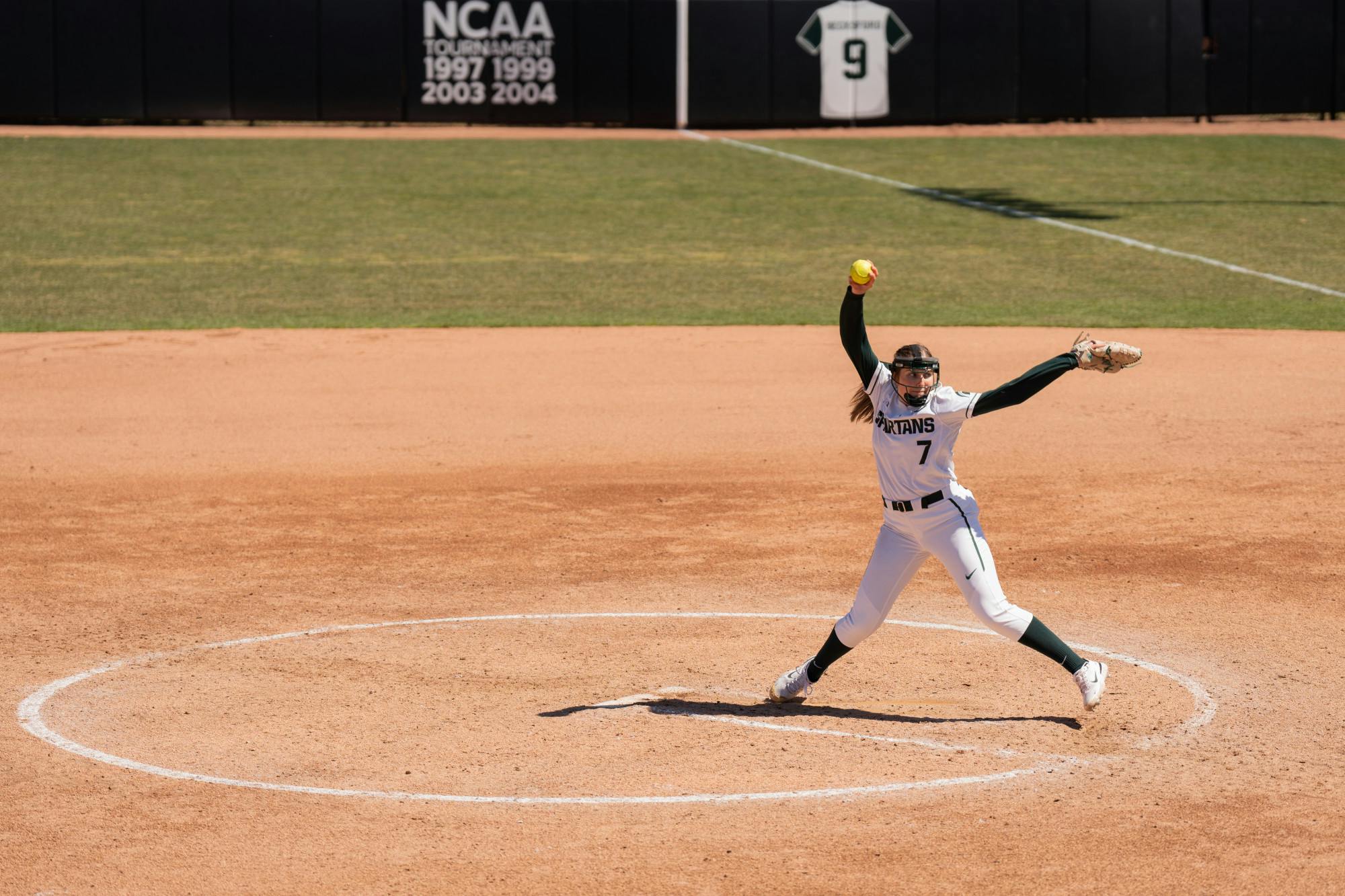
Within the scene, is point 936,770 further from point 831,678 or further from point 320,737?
point 320,737

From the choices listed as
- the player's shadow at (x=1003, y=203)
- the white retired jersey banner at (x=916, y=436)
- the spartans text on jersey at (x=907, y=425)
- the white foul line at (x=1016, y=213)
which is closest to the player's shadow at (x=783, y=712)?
the white retired jersey banner at (x=916, y=436)

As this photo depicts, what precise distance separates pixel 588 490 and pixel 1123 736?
21.4 ft

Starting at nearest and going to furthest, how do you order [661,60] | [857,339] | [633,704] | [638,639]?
[857,339] < [633,704] < [638,639] < [661,60]

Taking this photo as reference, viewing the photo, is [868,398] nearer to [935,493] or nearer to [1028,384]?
[935,493]

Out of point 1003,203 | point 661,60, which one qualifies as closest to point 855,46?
point 661,60

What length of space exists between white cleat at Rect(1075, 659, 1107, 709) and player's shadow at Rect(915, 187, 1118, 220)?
23.4m

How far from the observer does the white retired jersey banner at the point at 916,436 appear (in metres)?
8.41

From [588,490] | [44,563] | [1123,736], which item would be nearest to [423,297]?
[588,490]

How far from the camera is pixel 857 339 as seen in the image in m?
8.65

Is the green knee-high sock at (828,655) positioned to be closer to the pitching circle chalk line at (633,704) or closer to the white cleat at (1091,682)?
the pitching circle chalk line at (633,704)

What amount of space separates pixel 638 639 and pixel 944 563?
2.42 m

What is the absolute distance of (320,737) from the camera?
850 cm

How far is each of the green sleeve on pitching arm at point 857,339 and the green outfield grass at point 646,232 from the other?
13.6m

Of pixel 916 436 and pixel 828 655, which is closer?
pixel 916 436
